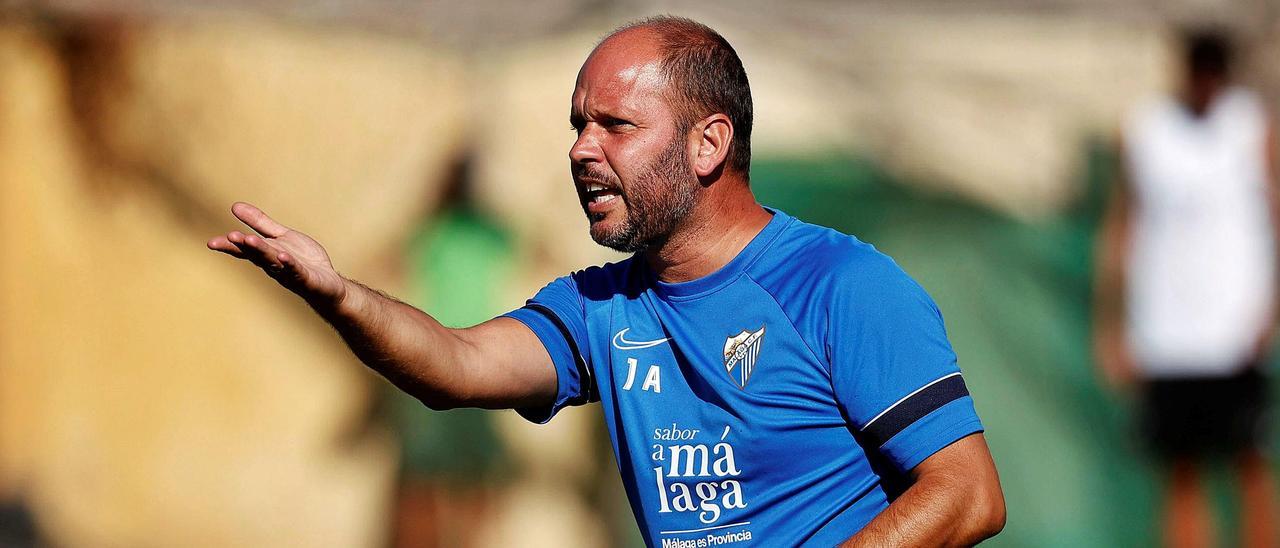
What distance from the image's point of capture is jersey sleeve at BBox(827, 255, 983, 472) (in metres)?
2.90

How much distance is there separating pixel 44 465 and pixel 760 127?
3.57 m

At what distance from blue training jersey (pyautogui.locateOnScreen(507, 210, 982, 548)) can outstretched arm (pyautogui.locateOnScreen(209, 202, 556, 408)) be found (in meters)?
0.23

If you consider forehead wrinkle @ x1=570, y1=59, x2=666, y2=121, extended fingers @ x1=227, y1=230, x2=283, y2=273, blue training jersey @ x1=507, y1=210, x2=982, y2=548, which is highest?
forehead wrinkle @ x1=570, y1=59, x2=666, y2=121

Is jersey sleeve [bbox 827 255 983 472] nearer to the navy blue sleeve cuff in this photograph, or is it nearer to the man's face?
the man's face

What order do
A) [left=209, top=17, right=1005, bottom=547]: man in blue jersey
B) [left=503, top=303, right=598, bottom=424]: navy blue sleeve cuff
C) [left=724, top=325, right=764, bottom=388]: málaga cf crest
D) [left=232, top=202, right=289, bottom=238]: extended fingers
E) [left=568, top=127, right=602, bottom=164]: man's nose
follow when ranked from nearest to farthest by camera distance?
[left=209, top=17, right=1005, bottom=547]: man in blue jersey
[left=232, top=202, right=289, bottom=238]: extended fingers
[left=724, top=325, right=764, bottom=388]: málaga cf crest
[left=568, top=127, right=602, bottom=164]: man's nose
[left=503, top=303, right=598, bottom=424]: navy blue sleeve cuff

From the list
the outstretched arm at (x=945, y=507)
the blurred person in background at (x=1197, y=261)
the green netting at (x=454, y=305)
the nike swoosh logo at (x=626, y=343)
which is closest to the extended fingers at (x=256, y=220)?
the nike swoosh logo at (x=626, y=343)

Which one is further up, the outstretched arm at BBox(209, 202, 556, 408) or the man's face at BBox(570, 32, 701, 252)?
the man's face at BBox(570, 32, 701, 252)

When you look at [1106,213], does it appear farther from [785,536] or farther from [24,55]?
[24,55]

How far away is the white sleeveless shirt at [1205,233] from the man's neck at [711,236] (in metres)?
3.64

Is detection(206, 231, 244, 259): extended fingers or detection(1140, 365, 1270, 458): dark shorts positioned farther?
detection(1140, 365, 1270, 458): dark shorts

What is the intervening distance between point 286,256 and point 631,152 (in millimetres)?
810

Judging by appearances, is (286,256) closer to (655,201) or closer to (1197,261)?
(655,201)

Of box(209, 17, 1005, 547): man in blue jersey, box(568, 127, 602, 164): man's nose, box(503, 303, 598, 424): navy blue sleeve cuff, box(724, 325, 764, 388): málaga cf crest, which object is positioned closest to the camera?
box(209, 17, 1005, 547): man in blue jersey

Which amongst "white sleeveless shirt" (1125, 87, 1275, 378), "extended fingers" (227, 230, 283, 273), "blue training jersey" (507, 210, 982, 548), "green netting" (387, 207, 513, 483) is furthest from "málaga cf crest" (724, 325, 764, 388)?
"white sleeveless shirt" (1125, 87, 1275, 378)
